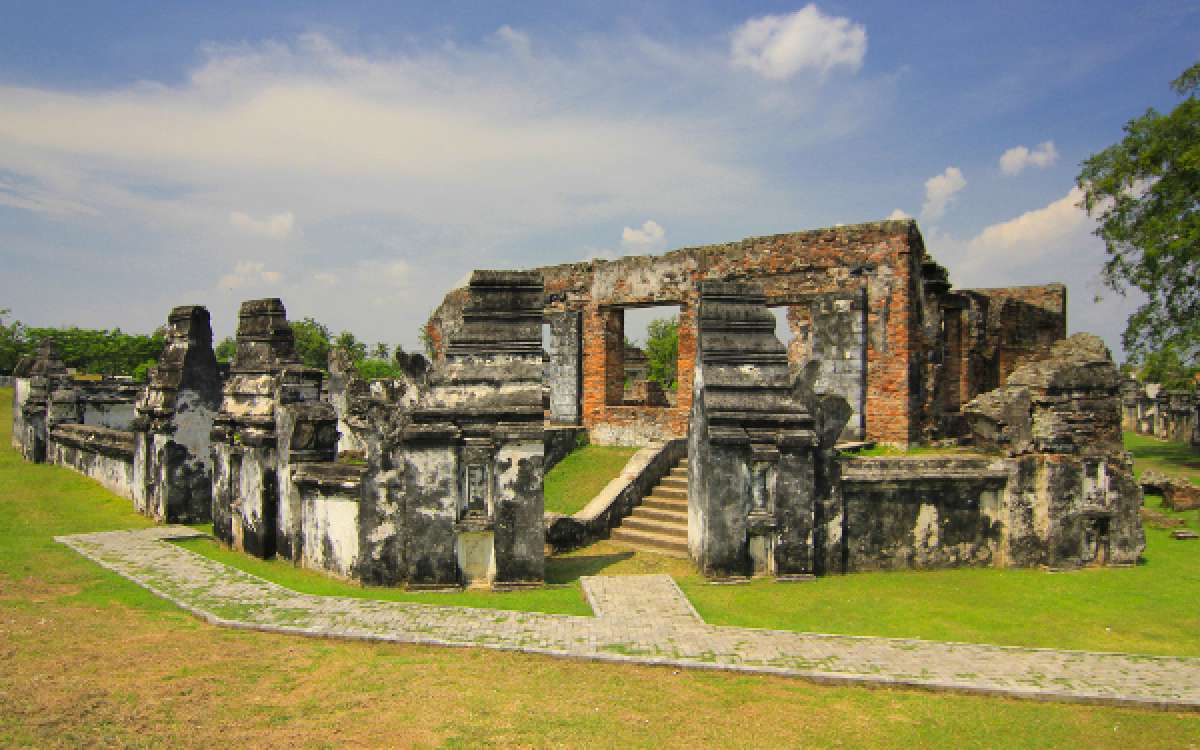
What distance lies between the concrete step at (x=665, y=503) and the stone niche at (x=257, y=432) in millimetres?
4943

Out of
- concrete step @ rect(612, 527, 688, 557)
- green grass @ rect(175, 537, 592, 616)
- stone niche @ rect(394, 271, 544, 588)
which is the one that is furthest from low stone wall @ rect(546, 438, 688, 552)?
stone niche @ rect(394, 271, 544, 588)

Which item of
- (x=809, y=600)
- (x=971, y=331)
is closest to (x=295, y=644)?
(x=809, y=600)

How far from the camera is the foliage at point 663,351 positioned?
4701 cm

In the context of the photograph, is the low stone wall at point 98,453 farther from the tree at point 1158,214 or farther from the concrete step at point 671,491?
the tree at point 1158,214

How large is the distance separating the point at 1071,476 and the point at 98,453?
15.9 metres

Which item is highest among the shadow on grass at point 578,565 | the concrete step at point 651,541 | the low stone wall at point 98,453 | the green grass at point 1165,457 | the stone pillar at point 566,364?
the stone pillar at point 566,364

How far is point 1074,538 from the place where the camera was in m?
8.15

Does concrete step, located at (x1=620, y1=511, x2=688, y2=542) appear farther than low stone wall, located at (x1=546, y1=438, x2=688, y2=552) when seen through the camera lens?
Yes

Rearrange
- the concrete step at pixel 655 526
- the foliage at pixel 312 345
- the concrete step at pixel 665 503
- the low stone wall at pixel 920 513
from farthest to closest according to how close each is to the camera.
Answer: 1. the foliage at pixel 312 345
2. the concrete step at pixel 665 503
3. the concrete step at pixel 655 526
4. the low stone wall at pixel 920 513

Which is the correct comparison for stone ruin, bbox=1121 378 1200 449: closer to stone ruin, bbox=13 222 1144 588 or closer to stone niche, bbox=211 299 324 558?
stone ruin, bbox=13 222 1144 588

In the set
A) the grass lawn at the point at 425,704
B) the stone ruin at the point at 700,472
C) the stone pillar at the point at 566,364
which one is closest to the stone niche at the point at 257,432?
the stone ruin at the point at 700,472

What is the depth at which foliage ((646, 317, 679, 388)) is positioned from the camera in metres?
47.0

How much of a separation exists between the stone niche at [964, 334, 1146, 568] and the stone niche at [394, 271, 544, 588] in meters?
5.39

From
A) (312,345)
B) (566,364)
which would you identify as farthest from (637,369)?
(312,345)
